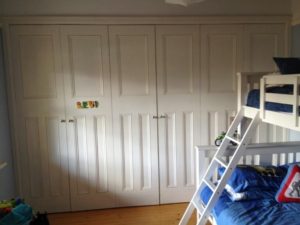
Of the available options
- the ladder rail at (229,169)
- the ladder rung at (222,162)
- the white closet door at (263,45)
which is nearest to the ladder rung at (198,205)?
the ladder rail at (229,169)

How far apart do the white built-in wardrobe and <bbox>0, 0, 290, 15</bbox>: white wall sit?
88mm

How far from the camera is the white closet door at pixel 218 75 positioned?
9.66ft

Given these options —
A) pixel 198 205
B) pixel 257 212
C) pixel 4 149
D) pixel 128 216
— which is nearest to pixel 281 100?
pixel 257 212

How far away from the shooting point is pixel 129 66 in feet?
9.43

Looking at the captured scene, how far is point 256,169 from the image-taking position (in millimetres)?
2330

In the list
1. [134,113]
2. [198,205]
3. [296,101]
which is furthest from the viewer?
[134,113]

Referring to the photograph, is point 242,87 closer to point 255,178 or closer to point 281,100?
point 281,100

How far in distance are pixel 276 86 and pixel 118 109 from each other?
1.56 metres

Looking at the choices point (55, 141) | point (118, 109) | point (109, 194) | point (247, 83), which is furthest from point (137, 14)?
point (109, 194)

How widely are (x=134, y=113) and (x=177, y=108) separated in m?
0.46

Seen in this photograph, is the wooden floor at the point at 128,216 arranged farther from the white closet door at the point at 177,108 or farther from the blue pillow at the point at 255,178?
the blue pillow at the point at 255,178

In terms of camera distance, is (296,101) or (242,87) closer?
(296,101)

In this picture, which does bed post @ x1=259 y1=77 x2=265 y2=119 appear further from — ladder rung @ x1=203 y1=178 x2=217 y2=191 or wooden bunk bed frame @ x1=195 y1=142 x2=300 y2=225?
ladder rung @ x1=203 y1=178 x2=217 y2=191

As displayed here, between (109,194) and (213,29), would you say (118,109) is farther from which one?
(213,29)
